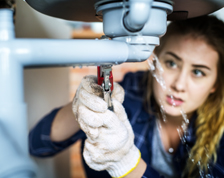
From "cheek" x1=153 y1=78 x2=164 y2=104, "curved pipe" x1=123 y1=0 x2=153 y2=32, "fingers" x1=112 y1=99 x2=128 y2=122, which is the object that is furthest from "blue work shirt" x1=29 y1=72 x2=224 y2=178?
"curved pipe" x1=123 y1=0 x2=153 y2=32

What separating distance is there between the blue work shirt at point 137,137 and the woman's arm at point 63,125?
2 cm

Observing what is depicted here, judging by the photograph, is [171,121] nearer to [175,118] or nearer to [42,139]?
[175,118]

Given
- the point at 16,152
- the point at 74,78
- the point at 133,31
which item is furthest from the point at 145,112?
the point at 74,78

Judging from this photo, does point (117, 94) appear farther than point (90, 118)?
Yes

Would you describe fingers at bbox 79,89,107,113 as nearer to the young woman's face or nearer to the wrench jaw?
the wrench jaw

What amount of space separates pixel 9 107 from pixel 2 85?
0.03 meters

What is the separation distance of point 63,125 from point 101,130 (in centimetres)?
32

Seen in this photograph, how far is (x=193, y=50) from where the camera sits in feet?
2.60

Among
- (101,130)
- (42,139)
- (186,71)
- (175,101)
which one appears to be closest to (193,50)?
(186,71)

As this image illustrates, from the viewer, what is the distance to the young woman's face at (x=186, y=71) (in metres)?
0.80

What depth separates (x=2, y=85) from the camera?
0.28 metres

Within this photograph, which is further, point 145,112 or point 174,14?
point 145,112

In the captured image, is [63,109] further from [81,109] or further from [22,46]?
[22,46]

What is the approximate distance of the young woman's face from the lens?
2.61 ft
